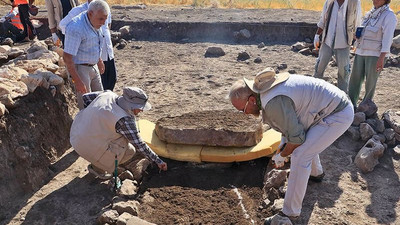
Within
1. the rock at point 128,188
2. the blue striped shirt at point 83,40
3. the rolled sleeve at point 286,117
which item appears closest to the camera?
the rolled sleeve at point 286,117

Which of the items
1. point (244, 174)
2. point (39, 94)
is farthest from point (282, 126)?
point (39, 94)

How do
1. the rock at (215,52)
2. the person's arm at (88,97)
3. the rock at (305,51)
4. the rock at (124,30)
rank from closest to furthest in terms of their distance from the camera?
the person's arm at (88,97)
the rock at (215,52)
the rock at (305,51)
the rock at (124,30)

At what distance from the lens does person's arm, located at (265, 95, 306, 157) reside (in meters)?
3.50

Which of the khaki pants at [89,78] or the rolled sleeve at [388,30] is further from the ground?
the rolled sleeve at [388,30]

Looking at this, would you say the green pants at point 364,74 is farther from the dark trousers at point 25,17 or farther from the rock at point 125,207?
the dark trousers at point 25,17

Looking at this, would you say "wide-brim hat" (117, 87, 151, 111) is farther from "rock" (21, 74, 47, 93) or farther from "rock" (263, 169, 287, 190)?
"rock" (21, 74, 47, 93)

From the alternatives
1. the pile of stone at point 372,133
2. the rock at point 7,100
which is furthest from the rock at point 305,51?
the rock at point 7,100

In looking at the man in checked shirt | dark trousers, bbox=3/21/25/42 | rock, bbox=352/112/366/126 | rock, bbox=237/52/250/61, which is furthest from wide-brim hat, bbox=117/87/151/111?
dark trousers, bbox=3/21/25/42

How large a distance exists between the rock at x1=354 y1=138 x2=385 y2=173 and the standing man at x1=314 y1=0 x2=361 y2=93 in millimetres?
1371

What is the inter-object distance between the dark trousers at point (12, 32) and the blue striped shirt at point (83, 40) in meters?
6.93

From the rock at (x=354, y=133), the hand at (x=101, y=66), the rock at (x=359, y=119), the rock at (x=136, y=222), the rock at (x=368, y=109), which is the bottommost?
the rock at (x=136, y=222)

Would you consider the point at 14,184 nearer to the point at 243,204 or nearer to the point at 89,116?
the point at 89,116

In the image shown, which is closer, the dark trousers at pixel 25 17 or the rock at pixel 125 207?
the rock at pixel 125 207

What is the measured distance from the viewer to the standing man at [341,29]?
6242 millimetres
